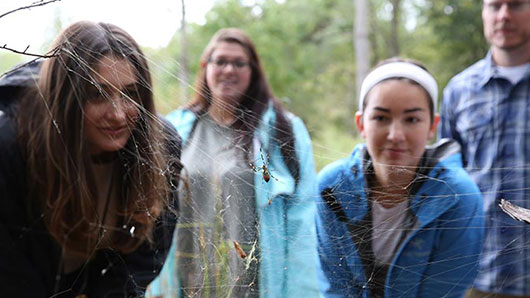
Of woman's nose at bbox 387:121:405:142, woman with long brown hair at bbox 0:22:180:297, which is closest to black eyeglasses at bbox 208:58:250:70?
woman with long brown hair at bbox 0:22:180:297

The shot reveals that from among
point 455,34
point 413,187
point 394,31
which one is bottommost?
point 413,187

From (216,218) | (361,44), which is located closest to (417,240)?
(216,218)

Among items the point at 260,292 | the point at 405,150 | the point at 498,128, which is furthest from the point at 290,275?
the point at 498,128

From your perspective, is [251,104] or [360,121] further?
[251,104]

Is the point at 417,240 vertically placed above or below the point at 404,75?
below

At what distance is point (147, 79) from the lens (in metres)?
1.48

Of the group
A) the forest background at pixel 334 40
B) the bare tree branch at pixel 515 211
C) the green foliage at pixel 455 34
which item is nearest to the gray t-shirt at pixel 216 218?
the bare tree branch at pixel 515 211

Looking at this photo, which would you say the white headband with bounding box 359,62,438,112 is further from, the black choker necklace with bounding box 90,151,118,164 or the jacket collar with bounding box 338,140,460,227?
the black choker necklace with bounding box 90,151,118,164

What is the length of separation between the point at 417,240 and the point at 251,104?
3.33ft

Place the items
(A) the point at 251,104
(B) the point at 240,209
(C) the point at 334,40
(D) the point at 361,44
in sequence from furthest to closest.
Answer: (C) the point at 334,40 < (D) the point at 361,44 < (A) the point at 251,104 < (B) the point at 240,209

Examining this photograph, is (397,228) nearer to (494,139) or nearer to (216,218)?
(216,218)

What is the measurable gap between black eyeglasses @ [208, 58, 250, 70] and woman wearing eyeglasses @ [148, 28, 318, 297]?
2.55 ft

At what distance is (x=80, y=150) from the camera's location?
1.68 metres

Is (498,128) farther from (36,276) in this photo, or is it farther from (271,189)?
(36,276)
